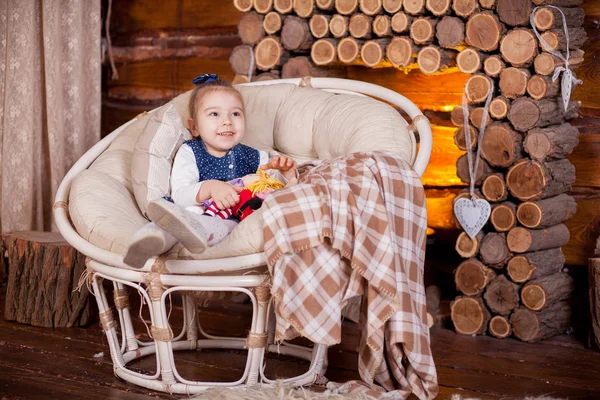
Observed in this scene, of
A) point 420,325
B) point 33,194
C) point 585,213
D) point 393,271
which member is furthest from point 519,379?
point 33,194

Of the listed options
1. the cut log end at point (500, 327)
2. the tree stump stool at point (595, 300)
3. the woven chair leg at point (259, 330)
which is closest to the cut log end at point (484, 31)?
the tree stump stool at point (595, 300)

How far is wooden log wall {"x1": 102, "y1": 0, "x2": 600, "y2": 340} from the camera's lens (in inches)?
121

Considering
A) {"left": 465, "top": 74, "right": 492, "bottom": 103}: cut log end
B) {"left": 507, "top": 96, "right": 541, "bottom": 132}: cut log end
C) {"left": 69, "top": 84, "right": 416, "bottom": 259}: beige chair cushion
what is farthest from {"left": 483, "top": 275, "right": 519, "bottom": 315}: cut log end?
{"left": 69, "top": 84, "right": 416, "bottom": 259}: beige chair cushion

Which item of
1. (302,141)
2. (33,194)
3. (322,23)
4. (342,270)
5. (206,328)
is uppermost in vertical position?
(322,23)

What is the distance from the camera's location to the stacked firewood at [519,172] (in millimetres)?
2902

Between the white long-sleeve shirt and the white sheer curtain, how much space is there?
5.01ft

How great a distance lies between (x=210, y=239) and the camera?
2258mm

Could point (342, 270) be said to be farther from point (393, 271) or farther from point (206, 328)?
point (206, 328)

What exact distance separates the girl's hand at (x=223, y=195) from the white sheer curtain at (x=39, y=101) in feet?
5.81

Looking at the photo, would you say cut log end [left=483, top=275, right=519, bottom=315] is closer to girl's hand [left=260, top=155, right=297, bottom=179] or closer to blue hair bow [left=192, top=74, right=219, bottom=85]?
girl's hand [left=260, top=155, right=297, bottom=179]

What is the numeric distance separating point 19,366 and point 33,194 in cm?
148

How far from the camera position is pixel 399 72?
375 centimetres

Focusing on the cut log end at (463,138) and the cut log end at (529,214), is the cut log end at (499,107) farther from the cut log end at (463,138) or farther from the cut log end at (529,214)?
the cut log end at (529,214)

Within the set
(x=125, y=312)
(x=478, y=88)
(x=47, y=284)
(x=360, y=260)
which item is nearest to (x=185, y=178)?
(x=125, y=312)
